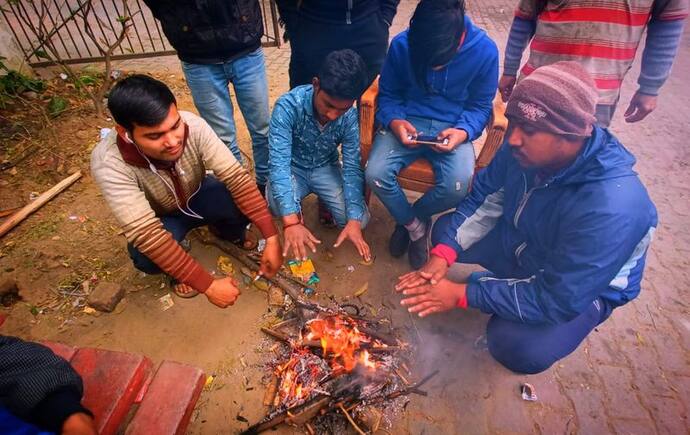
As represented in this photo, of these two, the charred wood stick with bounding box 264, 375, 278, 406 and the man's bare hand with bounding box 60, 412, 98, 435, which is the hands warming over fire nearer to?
the charred wood stick with bounding box 264, 375, 278, 406

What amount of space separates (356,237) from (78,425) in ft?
6.91

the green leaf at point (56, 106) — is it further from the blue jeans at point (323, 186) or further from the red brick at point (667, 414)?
the red brick at point (667, 414)

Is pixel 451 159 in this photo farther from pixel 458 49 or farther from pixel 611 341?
pixel 611 341

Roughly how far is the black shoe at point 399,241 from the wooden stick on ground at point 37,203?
386cm

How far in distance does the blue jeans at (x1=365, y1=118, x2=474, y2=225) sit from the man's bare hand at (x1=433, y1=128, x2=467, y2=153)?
0.11 metres

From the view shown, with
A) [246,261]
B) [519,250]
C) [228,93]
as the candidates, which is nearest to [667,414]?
[519,250]

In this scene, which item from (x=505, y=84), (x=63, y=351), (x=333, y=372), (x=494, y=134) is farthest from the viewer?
(x=505, y=84)

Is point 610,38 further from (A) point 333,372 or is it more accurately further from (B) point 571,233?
(A) point 333,372

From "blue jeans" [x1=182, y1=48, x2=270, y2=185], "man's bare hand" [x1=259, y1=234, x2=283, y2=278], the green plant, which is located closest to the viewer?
"man's bare hand" [x1=259, y1=234, x2=283, y2=278]

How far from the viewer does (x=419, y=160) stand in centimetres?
353

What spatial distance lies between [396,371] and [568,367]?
141cm

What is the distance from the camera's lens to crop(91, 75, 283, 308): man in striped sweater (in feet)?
7.18

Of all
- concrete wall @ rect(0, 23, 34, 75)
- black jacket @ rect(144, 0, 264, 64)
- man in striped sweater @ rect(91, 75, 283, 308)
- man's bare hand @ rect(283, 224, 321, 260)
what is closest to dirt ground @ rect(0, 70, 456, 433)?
man in striped sweater @ rect(91, 75, 283, 308)

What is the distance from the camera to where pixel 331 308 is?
3.19 meters
